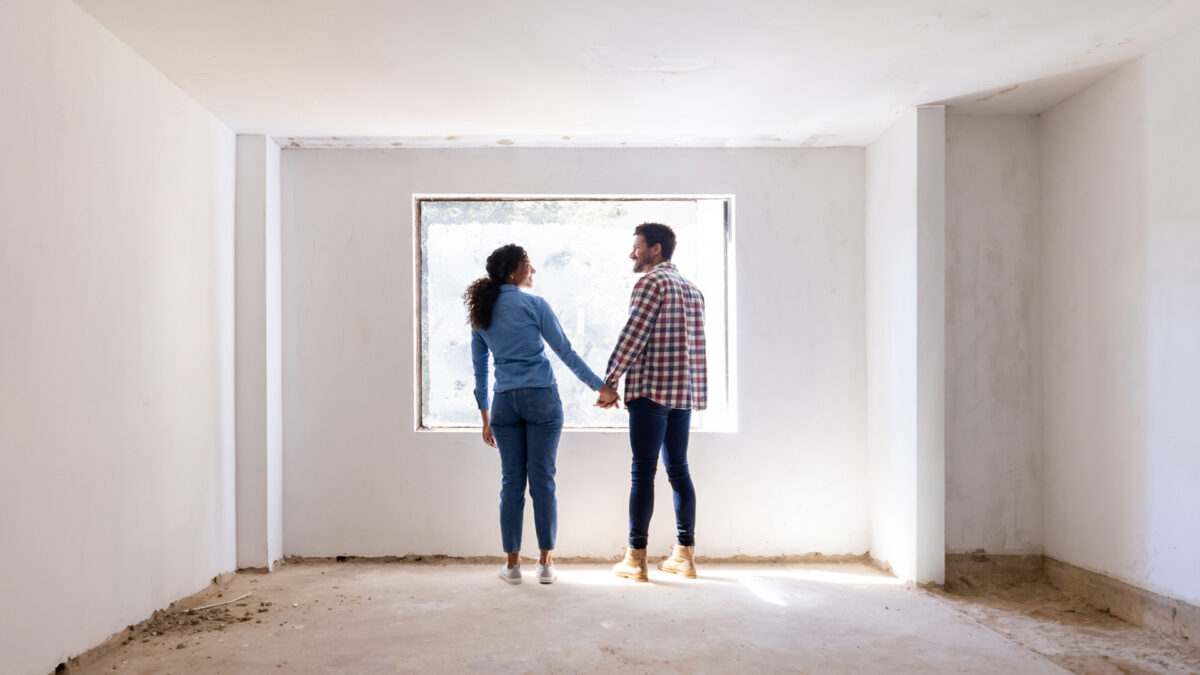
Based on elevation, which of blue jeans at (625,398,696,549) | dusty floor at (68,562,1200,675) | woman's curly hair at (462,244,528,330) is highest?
woman's curly hair at (462,244,528,330)

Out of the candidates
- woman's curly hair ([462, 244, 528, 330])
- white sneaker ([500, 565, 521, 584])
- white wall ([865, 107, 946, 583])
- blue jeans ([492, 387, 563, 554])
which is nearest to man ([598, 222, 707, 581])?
blue jeans ([492, 387, 563, 554])

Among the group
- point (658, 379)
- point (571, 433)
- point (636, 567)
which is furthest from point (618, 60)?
point (636, 567)

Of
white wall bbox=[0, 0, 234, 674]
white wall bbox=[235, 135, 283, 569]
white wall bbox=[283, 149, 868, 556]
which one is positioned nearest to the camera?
white wall bbox=[0, 0, 234, 674]

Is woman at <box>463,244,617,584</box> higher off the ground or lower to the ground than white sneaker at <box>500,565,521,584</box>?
higher

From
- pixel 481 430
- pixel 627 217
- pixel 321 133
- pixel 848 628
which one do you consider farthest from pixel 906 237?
pixel 321 133

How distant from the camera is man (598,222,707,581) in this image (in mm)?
3875

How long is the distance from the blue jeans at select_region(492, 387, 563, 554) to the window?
0.74m

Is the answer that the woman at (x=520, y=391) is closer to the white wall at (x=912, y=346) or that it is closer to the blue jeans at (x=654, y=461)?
the blue jeans at (x=654, y=461)

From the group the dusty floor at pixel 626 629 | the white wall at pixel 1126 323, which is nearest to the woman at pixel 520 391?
the dusty floor at pixel 626 629

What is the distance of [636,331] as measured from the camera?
12.7 ft

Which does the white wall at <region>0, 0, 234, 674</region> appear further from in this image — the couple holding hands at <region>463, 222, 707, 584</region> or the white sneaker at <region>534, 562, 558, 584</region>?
the white sneaker at <region>534, 562, 558, 584</region>

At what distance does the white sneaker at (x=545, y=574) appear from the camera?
12.9 feet

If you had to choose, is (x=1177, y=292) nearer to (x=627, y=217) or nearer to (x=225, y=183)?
(x=627, y=217)

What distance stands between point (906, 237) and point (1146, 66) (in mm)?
1143
